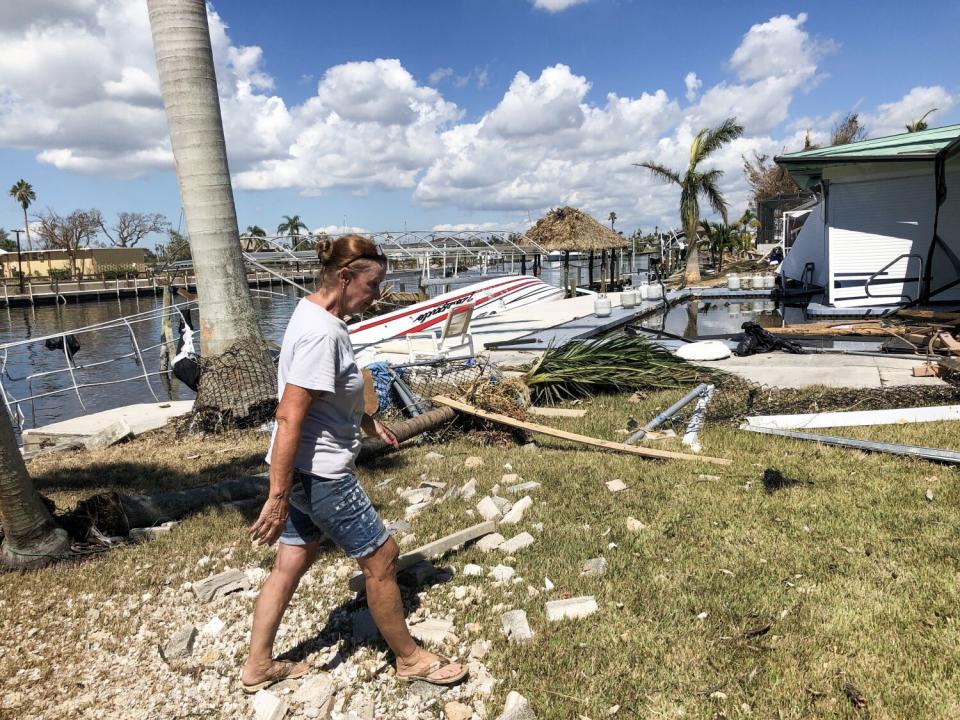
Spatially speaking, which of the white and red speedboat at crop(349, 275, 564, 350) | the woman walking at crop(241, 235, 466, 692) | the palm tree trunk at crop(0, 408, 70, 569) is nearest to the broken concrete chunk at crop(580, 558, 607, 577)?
the woman walking at crop(241, 235, 466, 692)

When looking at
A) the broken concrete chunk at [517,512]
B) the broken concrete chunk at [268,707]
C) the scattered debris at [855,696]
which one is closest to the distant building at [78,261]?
the broken concrete chunk at [517,512]

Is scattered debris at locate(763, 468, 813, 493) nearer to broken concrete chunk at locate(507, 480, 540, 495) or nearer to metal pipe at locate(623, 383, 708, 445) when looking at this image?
metal pipe at locate(623, 383, 708, 445)

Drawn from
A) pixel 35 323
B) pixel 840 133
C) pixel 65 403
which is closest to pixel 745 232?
pixel 840 133

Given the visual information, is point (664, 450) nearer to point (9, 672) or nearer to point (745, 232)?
point (9, 672)

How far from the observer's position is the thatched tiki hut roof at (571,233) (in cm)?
2833

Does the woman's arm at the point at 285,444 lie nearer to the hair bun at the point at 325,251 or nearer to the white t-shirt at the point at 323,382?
the white t-shirt at the point at 323,382

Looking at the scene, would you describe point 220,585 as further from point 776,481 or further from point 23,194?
point 23,194

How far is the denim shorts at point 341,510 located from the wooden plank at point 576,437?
3.13 metres

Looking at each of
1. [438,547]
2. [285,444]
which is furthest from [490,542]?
[285,444]

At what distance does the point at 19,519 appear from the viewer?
4004mm

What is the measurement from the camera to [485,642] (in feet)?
9.83

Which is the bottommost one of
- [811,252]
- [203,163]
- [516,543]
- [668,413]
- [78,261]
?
[516,543]

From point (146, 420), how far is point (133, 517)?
464cm

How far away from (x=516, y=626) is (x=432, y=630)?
0.40 m
